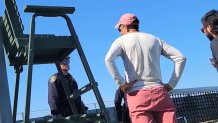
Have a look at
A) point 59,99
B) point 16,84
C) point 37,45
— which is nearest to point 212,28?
point 37,45

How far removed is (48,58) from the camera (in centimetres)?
497

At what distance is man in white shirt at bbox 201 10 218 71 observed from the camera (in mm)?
4703

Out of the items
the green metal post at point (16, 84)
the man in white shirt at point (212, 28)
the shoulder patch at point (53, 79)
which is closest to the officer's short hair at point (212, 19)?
the man in white shirt at point (212, 28)

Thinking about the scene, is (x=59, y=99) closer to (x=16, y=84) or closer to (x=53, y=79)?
(x=53, y=79)

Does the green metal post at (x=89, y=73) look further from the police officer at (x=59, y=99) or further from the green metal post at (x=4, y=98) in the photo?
the police officer at (x=59, y=99)

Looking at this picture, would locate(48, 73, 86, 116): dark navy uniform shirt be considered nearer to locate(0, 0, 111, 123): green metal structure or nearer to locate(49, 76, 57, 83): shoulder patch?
locate(49, 76, 57, 83): shoulder patch

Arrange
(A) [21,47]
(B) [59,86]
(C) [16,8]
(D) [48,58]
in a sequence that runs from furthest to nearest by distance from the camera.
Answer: (B) [59,86], (D) [48,58], (C) [16,8], (A) [21,47]

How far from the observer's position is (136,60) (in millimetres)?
4250

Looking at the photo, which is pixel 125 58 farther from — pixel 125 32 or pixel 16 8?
pixel 16 8

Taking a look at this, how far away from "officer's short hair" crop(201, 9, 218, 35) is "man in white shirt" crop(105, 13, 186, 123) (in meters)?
0.80

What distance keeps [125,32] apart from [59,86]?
6.59ft

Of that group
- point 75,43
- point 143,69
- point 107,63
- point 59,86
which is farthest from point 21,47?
point 59,86

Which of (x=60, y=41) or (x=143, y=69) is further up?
(x=60, y=41)

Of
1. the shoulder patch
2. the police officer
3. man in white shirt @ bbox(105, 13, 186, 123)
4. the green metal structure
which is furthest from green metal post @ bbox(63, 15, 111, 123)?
the shoulder patch
